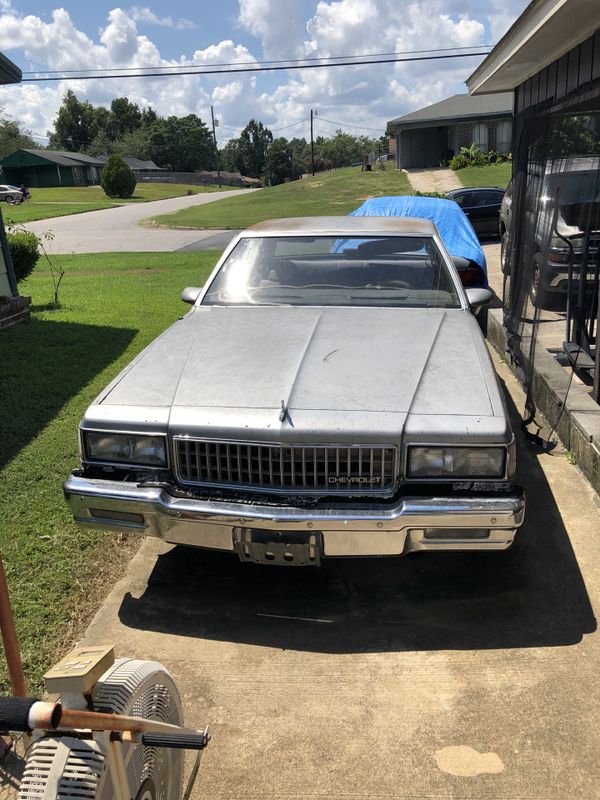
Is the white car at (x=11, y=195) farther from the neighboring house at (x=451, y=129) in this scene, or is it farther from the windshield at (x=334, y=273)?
the windshield at (x=334, y=273)

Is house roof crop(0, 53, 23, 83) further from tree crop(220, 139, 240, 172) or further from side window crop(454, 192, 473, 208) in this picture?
tree crop(220, 139, 240, 172)

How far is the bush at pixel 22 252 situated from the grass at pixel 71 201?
26500 mm

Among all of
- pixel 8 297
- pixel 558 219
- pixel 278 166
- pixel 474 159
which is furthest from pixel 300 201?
pixel 278 166

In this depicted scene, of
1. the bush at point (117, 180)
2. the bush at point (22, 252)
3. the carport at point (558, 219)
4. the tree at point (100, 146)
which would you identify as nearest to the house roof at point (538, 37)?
the carport at point (558, 219)

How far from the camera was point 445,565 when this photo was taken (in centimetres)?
366

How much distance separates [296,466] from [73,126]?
4784 inches

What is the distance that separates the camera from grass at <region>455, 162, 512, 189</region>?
108 ft

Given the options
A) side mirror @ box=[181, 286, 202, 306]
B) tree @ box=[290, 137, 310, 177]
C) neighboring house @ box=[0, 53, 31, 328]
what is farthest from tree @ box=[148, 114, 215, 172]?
side mirror @ box=[181, 286, 202, 306]

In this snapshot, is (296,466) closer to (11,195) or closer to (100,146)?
(11,195)

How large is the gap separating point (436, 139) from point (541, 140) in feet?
143

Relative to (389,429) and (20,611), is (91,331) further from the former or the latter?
(389,429)

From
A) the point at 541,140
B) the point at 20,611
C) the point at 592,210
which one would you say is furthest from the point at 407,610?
the point at 541,140

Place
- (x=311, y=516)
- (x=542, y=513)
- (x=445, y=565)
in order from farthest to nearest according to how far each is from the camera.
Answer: (x=542, y=513)
(x=445, y=565)
(x=311, y=516)

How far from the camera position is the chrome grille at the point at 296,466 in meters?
2.98
